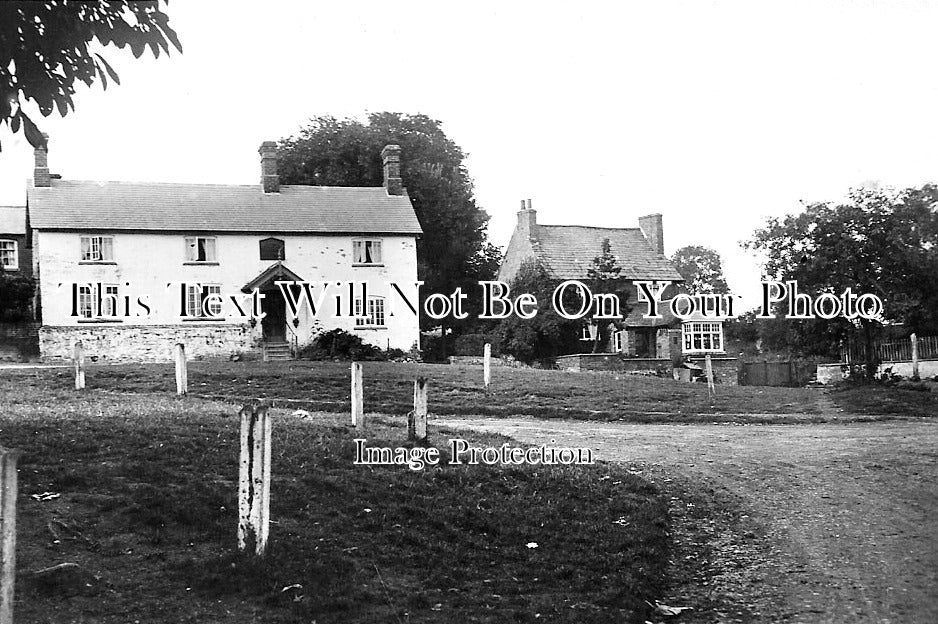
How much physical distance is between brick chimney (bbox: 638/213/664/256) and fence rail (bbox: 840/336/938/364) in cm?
245

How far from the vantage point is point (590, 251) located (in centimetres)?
1171

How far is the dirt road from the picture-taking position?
5.03 m

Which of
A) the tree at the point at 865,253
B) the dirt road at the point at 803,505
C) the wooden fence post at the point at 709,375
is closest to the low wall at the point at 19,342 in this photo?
the dirt road at the point at 803,505

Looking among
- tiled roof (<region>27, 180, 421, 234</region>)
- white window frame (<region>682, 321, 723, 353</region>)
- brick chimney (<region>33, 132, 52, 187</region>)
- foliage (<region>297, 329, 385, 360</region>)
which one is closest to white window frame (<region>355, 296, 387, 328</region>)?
foliage (<region>297, 329, 385, 360</region>)

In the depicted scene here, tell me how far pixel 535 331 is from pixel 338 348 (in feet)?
8.70

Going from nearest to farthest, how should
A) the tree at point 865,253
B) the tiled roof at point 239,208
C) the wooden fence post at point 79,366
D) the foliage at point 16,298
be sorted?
the tree at point 865,253, the tiled roof at point 239,208, the wooden fence post at point 79,366, the foliage at point 16,298

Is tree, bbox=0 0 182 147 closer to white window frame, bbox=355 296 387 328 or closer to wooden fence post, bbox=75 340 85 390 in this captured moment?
white window frame, bbox=355 296 387 328

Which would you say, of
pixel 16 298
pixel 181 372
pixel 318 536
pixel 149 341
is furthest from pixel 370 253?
pixel 16 298

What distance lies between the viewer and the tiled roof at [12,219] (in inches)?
931

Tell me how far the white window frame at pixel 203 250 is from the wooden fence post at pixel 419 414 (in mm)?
3040

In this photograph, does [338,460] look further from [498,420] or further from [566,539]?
[498,420]

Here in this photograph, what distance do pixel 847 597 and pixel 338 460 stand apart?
382 centimetres

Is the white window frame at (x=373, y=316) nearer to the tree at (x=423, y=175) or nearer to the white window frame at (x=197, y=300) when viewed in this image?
the tree at (x=423, y=175)

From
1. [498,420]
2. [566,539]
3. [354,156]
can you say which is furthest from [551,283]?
[566,539]
